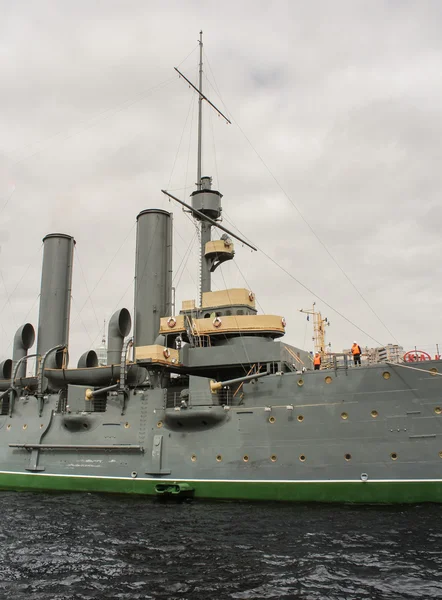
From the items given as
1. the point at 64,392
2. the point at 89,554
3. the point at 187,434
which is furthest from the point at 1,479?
the point at 89,554

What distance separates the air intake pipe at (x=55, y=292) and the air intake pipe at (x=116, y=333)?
4.82 m

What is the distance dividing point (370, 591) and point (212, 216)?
1917 centimetres

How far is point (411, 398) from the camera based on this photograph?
16750 millimetres

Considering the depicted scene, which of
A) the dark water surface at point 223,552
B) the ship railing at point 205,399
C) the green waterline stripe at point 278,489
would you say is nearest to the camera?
the dark water surface at point 223,552

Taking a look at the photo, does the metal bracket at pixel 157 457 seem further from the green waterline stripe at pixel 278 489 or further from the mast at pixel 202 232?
the mast at pixel 202 232

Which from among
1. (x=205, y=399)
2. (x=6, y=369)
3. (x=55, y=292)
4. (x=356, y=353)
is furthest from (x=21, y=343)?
(x=356, y=353)

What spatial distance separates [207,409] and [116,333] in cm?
711

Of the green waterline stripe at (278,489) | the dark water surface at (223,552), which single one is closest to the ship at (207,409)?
the green waterline stripe at (278,489)

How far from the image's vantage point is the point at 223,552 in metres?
11.9

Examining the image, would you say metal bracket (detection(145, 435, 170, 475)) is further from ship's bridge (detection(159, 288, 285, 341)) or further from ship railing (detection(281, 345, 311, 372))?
ship railing (detection(281, 345, 311, 372))

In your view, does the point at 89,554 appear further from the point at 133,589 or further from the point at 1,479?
the point at 1,479

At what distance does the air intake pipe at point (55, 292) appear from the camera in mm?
28062

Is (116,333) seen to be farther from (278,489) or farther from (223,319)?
(278,489)

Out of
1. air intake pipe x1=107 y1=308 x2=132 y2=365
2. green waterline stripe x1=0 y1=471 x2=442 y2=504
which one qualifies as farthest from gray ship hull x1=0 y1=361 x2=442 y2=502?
air intake pipe x1=107 y1=308 x2=132 y2=365
